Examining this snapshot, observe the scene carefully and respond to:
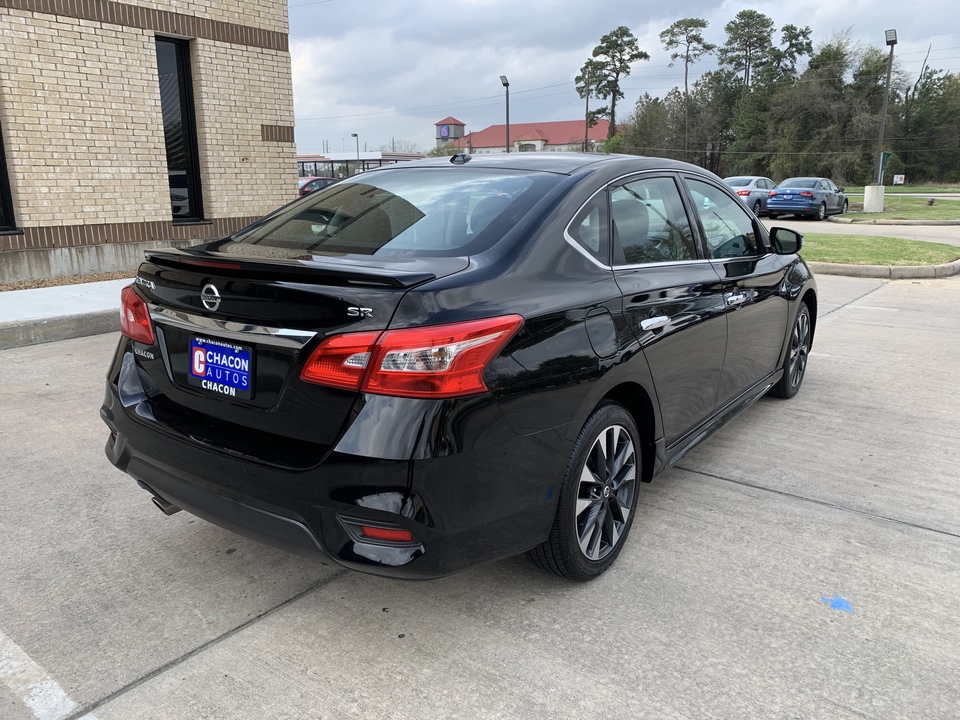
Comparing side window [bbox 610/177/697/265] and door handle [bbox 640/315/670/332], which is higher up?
side window [bbox 610/177/697/265]

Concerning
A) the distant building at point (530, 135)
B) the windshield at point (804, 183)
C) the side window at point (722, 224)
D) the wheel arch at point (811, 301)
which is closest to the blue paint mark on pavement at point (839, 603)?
the side window at point (722, 224)

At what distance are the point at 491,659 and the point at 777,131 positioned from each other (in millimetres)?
68064

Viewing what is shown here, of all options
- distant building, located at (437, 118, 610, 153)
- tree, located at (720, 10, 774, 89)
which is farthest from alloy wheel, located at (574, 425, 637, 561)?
distant building, located at (437, 118, 610, 153)

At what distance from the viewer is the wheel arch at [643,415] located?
309 centimetres

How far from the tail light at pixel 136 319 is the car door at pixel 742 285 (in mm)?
2650

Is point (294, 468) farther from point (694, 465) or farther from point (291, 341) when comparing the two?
point (694, 465)

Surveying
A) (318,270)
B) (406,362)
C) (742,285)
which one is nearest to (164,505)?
(318,270)

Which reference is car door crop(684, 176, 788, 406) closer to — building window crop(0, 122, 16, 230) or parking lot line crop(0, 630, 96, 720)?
parking lot line crop(0, 630, 96, 720)

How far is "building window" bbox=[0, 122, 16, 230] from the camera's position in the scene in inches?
368

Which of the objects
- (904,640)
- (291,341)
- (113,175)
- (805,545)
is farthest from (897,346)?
(113,175)

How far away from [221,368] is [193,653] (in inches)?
38.0

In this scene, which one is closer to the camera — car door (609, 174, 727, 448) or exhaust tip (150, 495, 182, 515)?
exhaust tip (150, 495, 182, 515)

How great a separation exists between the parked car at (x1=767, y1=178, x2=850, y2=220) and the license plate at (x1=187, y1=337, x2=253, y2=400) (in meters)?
25.8

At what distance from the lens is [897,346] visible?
7.14 m
